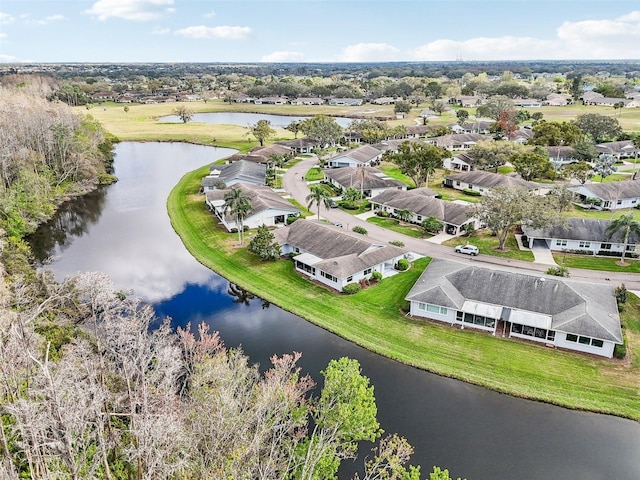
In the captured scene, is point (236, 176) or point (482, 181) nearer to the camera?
point (236, 176)

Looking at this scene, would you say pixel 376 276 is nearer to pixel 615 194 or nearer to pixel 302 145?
pixel 615 194

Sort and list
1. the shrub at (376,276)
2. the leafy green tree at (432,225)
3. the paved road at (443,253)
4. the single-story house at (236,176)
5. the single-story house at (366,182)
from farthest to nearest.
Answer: the single-story house at (366,182) < the single-story house at (236,176) < the leafy green tree at (432,225) < the shrub at (376,276) < the paved road at (443,253)

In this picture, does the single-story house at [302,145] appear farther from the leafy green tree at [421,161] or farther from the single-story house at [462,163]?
the leafy green tree at [421,161]

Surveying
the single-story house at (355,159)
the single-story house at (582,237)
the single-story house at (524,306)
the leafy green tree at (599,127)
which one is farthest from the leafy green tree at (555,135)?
the single-story house at (524,306)

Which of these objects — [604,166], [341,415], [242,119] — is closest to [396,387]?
[341,415]

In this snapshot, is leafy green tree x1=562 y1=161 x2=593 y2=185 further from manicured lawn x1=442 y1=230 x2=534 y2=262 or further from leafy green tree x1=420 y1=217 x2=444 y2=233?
leafy green tree x1=420 y1=217 x2=444 y2=233

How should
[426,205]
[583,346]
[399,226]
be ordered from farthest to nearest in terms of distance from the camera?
[426,205]
[399,226]
[583,346]

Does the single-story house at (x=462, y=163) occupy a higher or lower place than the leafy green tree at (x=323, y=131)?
lower
